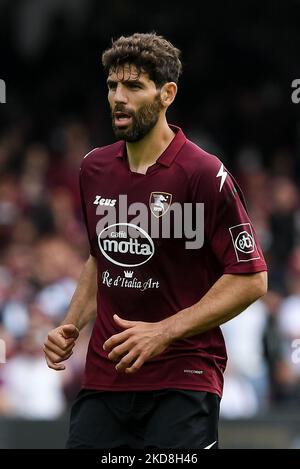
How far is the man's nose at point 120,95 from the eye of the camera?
5281 mm

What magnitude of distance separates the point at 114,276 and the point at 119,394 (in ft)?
1.59

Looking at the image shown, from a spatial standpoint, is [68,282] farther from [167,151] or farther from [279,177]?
[167,151]

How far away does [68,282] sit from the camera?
10625mm

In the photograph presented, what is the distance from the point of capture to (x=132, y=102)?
530 cm

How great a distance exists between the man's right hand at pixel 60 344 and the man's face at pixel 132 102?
833 millimetres

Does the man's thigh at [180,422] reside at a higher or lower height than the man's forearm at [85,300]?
lower

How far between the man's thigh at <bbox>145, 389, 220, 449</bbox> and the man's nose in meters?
1.18

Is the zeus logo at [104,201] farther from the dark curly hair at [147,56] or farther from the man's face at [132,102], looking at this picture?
the dark curly hair at [147,56]

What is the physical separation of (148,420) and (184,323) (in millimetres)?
443

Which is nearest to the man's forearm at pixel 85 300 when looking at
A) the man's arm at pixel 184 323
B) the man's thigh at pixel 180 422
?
the man's arm at pixel 184 323

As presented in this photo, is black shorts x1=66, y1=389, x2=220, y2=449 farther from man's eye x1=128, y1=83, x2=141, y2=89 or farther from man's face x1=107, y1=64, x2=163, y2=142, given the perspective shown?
man's eye x1=128, y1=83, x2=141, y2=89

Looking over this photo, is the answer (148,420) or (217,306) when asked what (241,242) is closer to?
(217,306)
